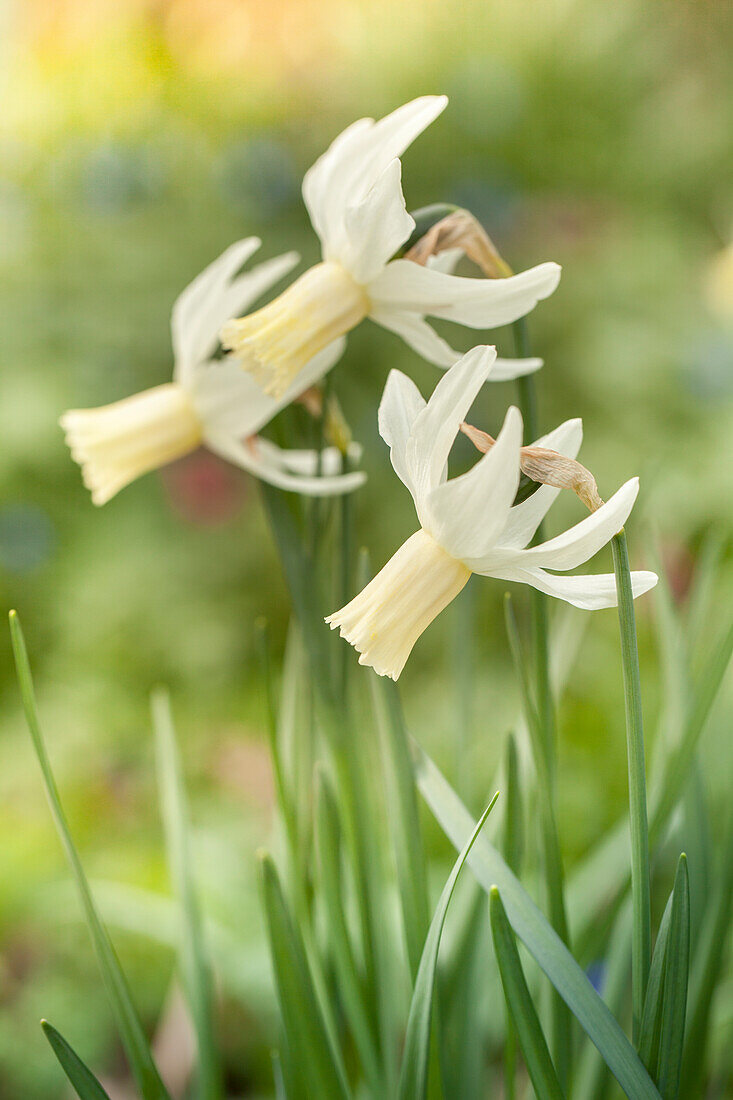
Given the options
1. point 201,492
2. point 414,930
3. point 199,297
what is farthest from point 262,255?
point 414,930

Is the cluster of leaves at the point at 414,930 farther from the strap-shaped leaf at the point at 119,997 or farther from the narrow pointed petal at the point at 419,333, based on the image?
the narrow pointed petal at the point at 419,333

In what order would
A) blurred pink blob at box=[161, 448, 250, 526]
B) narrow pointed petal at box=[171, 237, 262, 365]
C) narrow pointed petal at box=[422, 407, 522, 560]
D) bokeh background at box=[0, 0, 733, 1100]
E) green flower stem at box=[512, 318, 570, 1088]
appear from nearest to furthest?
narrow pointed petal at box=[422, 407, 522, 560] < green flower stem at box=[512, 318, 570, 1088] < narrow pointed petal at box=[171, 237, 262, 365] < bokeh background at box=[0, 0, 733, 1100] < blurred pink blob at box=[161, 448, 250, 526]

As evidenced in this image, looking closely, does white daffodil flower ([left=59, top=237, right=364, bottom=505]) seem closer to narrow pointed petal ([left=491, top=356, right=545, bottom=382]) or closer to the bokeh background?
narrow pointed petal ([left=491, top=356, right=545, bottom=382])

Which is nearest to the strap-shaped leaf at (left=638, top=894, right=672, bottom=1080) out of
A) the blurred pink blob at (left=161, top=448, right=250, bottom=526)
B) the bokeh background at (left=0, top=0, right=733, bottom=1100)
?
the bokeh background at (left=0, top=0, right=733, bottom=1100)

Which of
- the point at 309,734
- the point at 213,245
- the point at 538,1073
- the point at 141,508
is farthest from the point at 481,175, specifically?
the point at 538,1073

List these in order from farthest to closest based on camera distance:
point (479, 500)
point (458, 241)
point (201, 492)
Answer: point (201, 492) < point (458, 241) < point (479, 500)

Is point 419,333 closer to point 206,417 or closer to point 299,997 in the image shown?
point 206,417

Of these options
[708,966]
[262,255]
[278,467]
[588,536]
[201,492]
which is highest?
[262,255]
